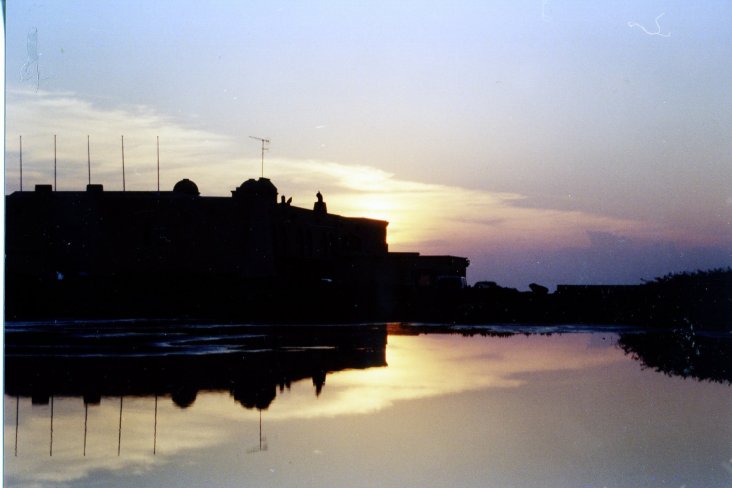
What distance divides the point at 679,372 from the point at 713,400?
7.39ft

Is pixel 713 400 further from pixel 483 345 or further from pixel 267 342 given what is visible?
pixel 267 342

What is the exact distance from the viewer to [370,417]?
28.5 feet

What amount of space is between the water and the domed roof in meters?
22.0

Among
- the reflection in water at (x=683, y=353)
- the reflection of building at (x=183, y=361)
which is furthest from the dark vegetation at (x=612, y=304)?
the reflection of building at (x=183, y=361)

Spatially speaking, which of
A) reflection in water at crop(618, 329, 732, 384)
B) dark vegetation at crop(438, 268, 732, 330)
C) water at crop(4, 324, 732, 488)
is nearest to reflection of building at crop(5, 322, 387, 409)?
water at crop(4, 324, 732, 488)

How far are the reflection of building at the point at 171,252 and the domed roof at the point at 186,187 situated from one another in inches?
2.0

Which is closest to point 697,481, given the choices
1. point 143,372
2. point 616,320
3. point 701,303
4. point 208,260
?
point 143,372

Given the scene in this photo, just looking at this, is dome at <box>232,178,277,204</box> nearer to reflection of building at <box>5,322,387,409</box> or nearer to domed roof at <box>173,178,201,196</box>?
domed roof at <box>173,178,201,196</box>

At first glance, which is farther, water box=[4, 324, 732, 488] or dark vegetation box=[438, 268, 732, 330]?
dark vegetation box=[438, 268, 732, 330]

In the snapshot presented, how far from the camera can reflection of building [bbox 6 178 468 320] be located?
27.2 meters

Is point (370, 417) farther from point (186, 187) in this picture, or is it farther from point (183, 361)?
point (186, 187)

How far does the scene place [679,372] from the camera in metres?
12.0

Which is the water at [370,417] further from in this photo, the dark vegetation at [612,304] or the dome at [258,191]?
the dome at [258,191]

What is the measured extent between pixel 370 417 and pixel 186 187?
2893 centimetres
